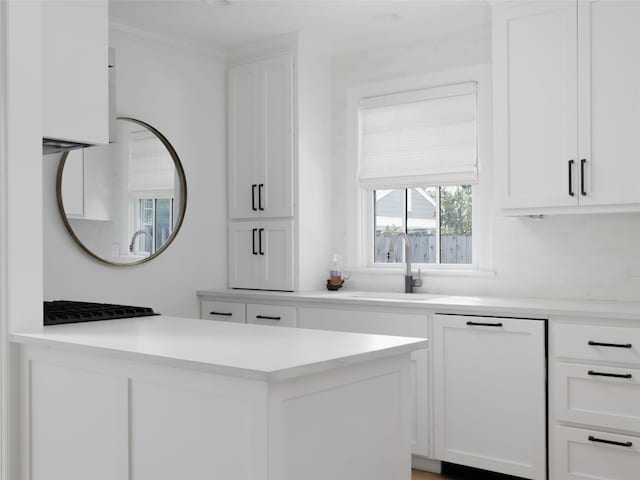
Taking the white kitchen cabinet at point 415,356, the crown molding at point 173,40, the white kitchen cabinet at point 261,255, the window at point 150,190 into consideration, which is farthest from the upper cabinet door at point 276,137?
the white kitchen cabinet at point 415,356

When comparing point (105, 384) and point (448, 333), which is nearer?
point (105, 384)

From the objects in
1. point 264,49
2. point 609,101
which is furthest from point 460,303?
point 264,49

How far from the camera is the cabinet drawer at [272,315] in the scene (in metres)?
4.09

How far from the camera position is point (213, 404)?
175cm

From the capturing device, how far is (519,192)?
3461mm

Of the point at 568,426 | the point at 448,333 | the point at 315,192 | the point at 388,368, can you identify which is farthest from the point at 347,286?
the point at 388,368

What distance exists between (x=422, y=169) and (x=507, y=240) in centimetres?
72

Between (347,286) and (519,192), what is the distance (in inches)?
58.8

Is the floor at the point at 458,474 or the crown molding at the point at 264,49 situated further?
the crown molding at the point at 264,49

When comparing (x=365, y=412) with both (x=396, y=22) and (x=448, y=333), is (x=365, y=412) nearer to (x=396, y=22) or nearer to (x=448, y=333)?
(x=448, y=333)

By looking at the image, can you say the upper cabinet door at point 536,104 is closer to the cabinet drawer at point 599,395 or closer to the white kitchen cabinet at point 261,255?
the cabinet drawer at point 599,395

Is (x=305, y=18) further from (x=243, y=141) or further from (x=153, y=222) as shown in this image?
(x=153, y=222)

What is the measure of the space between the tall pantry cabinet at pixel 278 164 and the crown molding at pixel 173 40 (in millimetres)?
114

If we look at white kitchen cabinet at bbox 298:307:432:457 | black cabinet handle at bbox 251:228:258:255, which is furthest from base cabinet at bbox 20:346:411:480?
black cabinet handle at bbox 251:228:258:255
